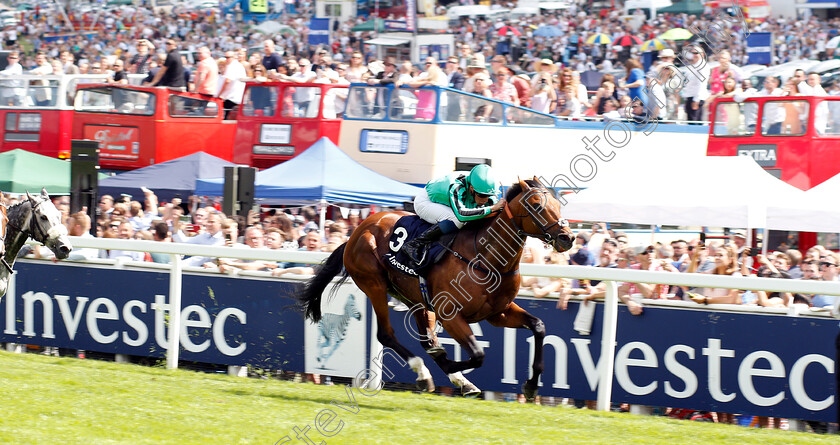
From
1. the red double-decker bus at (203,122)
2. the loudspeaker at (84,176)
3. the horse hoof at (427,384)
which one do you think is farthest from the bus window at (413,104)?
the horse hoof at (427,384)

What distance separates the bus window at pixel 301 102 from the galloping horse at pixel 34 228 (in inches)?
303

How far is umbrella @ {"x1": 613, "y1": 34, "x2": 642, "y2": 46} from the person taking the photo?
25.3 meters

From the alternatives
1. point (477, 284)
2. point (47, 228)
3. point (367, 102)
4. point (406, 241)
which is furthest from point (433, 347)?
point (367, 102)

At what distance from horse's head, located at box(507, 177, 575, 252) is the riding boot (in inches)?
26.0

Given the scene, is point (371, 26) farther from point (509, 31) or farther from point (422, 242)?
point (422, 242)

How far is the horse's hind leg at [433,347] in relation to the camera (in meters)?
6.95

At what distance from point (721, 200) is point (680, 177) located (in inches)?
22.4

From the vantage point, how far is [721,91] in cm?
1532

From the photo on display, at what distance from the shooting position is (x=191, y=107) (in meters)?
16.9

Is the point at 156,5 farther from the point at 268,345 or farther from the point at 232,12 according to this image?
the point at 268,345

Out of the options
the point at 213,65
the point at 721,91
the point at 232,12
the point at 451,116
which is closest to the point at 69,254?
the point at 451,116

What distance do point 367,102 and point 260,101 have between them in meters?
1.88

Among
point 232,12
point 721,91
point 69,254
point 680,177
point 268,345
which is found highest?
point 232,12

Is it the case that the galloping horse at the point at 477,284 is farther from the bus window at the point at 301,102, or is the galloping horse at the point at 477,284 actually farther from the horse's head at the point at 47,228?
the bus window at the point at 301,102
